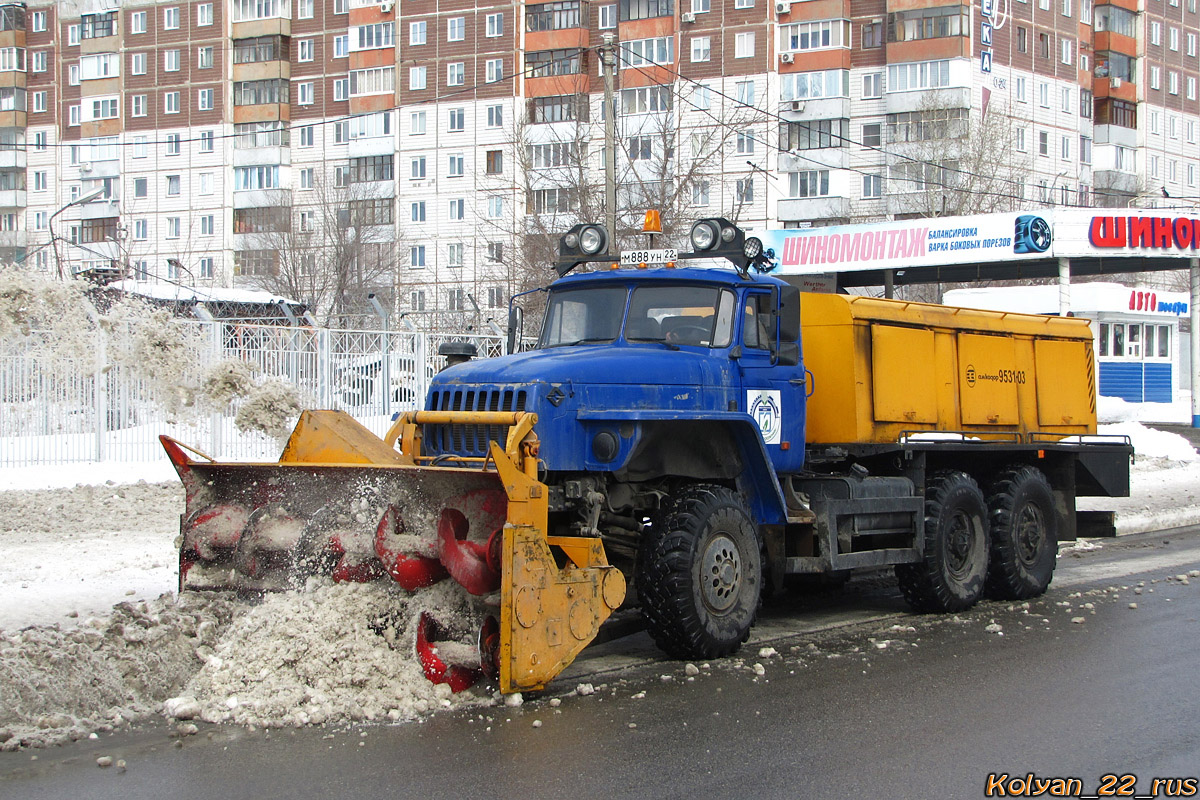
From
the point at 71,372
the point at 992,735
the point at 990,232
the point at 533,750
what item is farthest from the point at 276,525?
the point at 990,232

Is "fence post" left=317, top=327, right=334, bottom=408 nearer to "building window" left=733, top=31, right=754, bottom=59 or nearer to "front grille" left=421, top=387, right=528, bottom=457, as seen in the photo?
"front grille" left=421, top=387, right=528, bottom=457

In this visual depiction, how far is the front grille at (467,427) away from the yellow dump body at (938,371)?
126 inches

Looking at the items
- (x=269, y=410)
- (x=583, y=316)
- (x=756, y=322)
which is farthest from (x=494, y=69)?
(x=756, y=322)

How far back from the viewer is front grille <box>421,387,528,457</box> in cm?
788

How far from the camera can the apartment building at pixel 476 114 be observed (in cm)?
5581

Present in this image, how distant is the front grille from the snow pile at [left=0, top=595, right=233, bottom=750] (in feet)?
6.35

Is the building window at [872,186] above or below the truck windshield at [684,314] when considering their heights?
above

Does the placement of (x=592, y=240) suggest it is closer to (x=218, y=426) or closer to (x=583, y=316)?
(x=583, y=316)

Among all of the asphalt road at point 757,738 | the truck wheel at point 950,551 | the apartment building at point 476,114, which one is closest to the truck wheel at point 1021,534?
the truck wheel at point 950,551

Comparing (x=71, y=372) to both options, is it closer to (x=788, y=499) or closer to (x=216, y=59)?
(x=788, y=499)

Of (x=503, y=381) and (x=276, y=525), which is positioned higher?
(x=503, y=381)

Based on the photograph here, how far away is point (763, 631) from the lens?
9688mm

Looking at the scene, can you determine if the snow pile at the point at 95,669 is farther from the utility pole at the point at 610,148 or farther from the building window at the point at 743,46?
the building window at the point at 743,46

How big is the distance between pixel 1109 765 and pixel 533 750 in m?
2.84
